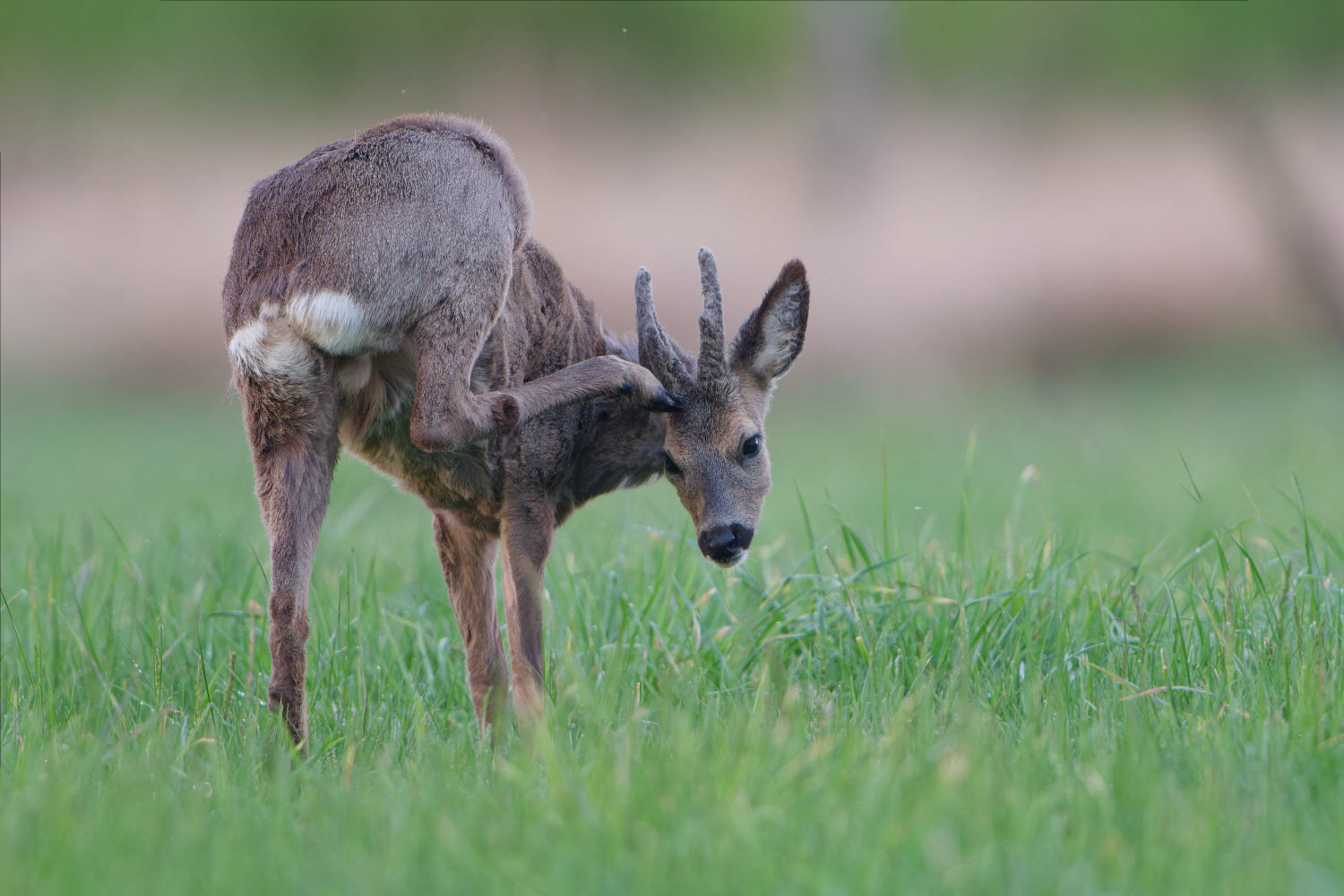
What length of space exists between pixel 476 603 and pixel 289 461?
0.91 m

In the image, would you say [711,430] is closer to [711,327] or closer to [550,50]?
[711,327]

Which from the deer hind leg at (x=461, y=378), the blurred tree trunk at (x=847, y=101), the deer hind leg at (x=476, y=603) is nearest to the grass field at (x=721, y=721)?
the deer hind leg at (x=476, y=603)

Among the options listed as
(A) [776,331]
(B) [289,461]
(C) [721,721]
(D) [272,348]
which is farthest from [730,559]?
(D) [272,348]

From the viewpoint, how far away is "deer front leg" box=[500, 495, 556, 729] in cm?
405

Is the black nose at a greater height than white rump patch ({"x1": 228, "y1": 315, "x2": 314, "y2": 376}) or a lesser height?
lesser

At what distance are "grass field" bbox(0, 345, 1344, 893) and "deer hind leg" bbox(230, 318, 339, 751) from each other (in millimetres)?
167

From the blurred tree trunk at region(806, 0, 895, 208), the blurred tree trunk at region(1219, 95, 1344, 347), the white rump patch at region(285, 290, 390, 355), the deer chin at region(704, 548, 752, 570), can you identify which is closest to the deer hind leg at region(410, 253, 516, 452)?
the white rump patch at region(285, 290, 390, 355)

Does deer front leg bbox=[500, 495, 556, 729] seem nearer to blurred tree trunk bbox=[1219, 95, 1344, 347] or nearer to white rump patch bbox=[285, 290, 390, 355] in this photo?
white rump patch bbox=[285, 290, 390, 355]

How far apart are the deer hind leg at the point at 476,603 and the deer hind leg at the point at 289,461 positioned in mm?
692

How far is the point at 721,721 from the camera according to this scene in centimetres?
330

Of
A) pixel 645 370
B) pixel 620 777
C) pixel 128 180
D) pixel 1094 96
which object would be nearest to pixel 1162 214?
pixel 1094 96

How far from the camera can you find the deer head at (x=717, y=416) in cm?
423

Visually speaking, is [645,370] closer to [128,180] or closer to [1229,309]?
[1229,309]

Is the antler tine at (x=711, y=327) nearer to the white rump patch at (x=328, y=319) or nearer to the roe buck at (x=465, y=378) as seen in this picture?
the roe buck at (x=465, y=378)
